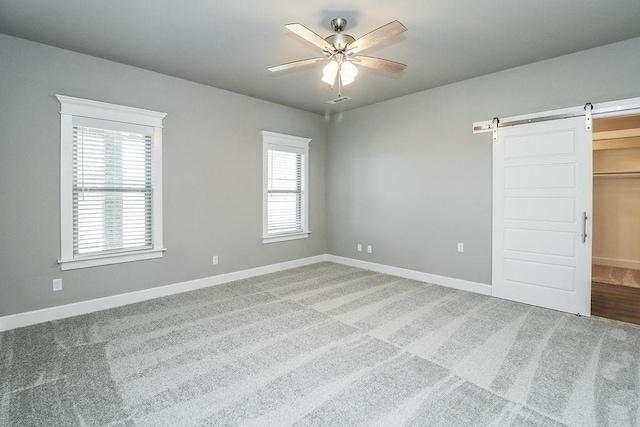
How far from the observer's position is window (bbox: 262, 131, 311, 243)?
204 inches

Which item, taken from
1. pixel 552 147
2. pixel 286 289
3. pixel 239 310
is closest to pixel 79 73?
pixel 239 310

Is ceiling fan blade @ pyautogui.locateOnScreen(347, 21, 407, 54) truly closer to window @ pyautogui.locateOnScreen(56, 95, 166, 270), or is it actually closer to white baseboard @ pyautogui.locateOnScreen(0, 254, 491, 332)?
window @ pyautogui.locateOnScreen(56, 95, 166, 270)

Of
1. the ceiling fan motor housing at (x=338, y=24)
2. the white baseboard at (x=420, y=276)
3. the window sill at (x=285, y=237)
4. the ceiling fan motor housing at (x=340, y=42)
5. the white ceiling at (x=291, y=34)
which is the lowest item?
the white baseboard at (x=420, y=276)

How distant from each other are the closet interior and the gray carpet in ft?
10.7

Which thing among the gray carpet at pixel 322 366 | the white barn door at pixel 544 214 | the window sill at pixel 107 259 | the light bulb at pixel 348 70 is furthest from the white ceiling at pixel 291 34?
the gray carpet at pixel 322 366

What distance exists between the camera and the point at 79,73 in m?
3.36

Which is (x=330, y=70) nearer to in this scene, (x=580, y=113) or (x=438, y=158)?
(x=438, y=158)

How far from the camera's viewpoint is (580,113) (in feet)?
11.0

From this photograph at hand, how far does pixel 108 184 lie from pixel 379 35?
3308mm

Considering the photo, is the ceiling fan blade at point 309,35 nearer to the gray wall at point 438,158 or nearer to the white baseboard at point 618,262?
the gray wall at point 438,158

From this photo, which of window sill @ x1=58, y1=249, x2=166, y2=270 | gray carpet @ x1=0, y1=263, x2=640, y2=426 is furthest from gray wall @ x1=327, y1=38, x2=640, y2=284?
window sill @ x1=58, y1=249, x2=166, y2=270

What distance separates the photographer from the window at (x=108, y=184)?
3295 mm

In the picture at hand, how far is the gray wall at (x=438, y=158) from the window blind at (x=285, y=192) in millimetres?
737

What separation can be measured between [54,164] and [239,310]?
2.51m
